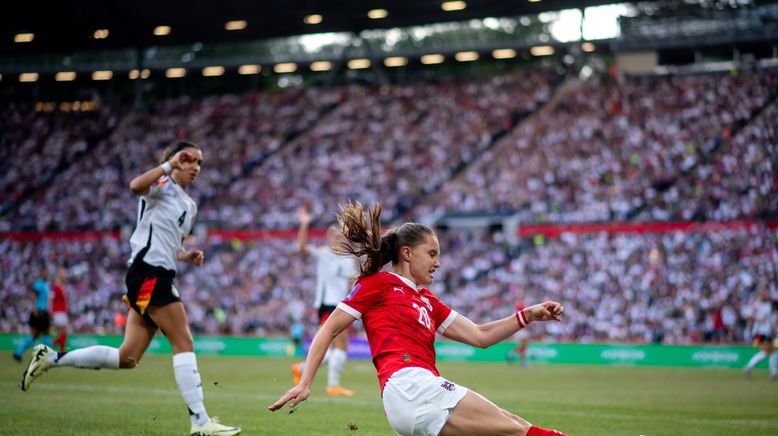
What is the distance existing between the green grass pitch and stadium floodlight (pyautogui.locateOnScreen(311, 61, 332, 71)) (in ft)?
109

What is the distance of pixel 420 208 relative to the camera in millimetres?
40781

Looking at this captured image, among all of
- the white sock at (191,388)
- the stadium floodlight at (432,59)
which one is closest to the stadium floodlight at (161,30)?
the stadium floodlight at (432,59)

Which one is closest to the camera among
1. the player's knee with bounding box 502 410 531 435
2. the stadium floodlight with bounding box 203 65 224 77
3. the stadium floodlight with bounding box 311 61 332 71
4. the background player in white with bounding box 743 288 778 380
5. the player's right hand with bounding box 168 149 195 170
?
the player's knee with bounding box 502 410 531 435

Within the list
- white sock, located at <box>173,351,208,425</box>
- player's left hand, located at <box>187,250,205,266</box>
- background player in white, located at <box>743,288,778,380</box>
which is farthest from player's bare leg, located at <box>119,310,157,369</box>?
background player in white, located at <box>743,288,778,380</box>

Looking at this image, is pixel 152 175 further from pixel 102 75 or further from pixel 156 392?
pixel 102 75

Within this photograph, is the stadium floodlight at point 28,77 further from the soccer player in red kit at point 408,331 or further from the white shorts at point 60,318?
the soccer player in red kit at point 408,331

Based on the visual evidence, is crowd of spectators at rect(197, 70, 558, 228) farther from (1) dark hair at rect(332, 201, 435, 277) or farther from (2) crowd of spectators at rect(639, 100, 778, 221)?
(1) dark hair at rect(332, 201, 435, 277)

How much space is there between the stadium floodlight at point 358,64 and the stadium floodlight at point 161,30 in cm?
1057

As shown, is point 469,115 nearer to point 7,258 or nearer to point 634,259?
point 634,259

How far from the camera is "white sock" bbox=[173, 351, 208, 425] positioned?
28.2 feet

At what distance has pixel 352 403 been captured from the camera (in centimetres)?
1330

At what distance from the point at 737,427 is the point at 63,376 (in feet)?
40.9

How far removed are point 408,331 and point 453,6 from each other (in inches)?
1529

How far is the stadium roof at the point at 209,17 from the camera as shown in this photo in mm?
42438
